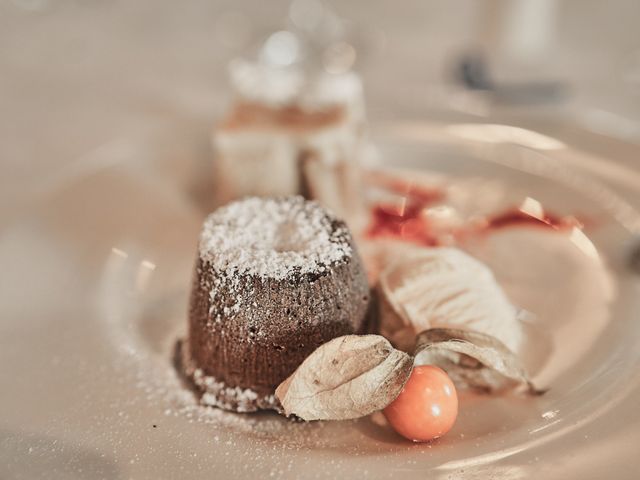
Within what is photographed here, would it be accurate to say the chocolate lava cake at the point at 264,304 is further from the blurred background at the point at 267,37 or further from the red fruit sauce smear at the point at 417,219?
the blurred background at the point at 267,37

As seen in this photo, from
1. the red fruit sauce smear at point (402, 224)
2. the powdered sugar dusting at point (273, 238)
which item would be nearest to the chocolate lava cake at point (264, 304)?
the powdered sugar dusting at point (273, 238)

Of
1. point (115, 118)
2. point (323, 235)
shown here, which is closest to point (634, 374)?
point (323, 235)

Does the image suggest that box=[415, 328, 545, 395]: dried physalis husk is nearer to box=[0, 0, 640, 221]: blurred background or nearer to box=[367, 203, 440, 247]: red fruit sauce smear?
box=[367, 203, 440, 247]: red fruit sauce smear

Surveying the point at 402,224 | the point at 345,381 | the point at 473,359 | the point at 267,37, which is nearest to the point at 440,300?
the point at 473,359

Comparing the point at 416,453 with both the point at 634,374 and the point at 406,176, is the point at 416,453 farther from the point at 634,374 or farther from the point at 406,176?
the point at 406,176

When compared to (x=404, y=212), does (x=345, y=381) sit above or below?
above

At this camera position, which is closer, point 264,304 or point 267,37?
point 264,304

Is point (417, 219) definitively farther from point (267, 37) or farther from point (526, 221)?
point (267, 37)
